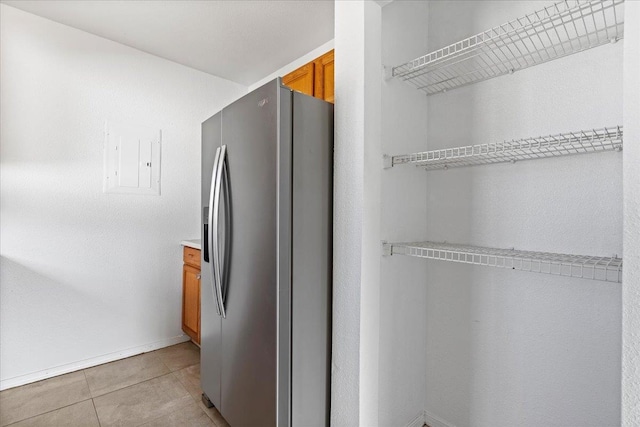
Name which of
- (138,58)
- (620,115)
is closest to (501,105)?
(620,115)

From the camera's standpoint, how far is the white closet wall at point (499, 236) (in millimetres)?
1192

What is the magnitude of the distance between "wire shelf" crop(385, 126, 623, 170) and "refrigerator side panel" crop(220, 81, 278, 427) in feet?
1.81

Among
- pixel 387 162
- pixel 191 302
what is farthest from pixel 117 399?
pixel 387 162

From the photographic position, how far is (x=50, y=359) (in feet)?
7.29

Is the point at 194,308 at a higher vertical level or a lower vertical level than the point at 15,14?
lower

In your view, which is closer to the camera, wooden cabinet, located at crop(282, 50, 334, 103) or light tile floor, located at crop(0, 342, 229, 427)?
light tile floor, located at crop(0, 342, 229, 427)

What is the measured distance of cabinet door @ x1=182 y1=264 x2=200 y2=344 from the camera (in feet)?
8.28

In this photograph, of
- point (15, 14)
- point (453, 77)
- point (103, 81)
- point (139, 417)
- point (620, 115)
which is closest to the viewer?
point (620, 115)

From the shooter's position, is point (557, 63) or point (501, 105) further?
point (501, 105)

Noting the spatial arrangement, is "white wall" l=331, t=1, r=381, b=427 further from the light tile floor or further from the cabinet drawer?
the cabinet drawer

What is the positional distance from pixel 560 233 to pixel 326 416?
1271 millimetres

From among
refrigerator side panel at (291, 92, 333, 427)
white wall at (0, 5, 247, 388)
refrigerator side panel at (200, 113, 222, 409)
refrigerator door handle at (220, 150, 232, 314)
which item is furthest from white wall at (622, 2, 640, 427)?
white wall at (0, 5, 247, 388)

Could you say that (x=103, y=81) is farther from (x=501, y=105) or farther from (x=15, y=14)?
(x=501, y=105)

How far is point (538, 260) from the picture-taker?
103 centimetres
